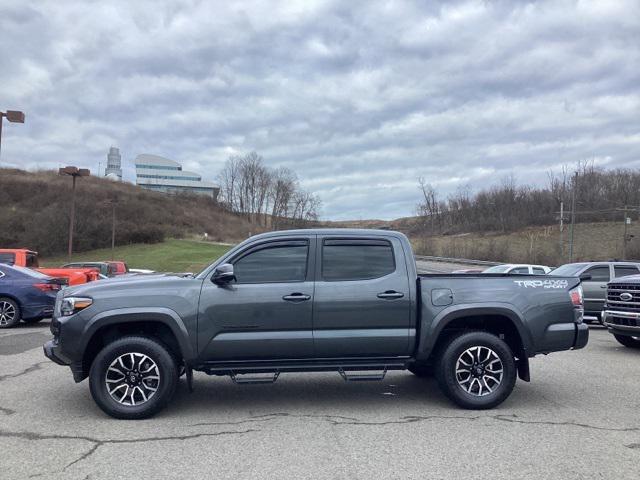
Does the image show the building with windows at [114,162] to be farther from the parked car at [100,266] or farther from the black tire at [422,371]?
the black tire at [422,371]

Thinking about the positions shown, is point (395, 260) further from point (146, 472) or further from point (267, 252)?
point (146, 472)

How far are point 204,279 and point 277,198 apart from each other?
110 metres

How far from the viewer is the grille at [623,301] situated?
10492 millimetres

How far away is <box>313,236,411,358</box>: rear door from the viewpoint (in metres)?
6.21

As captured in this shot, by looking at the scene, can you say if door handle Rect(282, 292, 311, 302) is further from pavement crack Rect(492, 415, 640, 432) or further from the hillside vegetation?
the hillside vegetation

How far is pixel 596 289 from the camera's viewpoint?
607 inches

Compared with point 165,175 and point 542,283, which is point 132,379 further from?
point 165,175

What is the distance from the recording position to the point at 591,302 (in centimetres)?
1537

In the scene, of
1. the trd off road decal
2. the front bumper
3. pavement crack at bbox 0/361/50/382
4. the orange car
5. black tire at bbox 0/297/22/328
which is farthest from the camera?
the orange car

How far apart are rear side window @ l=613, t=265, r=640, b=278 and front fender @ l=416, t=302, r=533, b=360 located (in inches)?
428

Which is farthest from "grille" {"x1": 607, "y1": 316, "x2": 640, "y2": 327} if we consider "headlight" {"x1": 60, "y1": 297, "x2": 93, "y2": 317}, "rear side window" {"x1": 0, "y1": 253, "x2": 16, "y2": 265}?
"rear side window" {"x1": 0, "y1": 253, "x2": 16, "y2": 265}

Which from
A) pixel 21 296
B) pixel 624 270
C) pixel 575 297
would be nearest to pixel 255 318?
pixel 575 297

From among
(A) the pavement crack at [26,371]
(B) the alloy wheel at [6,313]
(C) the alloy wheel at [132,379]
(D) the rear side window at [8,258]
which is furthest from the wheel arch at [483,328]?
(D) the rear side window at [8,258]

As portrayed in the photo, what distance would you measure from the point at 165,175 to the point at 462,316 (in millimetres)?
171251
